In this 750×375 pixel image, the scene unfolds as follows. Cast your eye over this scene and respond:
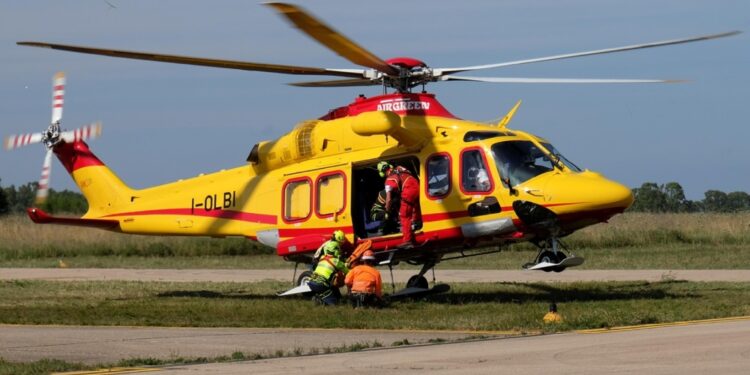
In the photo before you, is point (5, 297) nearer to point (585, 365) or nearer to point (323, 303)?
point (323, 303)

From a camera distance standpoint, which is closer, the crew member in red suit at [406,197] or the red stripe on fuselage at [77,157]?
the crew member in red suit at [406,197]

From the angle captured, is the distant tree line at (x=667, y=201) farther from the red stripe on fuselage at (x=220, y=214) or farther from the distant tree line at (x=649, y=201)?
the red stripe on fuselage at (x=220, y=214)

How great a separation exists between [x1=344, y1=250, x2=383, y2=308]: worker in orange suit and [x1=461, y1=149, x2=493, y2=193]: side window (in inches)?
82.3

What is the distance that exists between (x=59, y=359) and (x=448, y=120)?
30.2 feet

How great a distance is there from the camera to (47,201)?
4919 cm

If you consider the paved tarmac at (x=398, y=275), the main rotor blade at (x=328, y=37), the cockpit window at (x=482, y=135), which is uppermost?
the main rotor blade at (x=328, y=37)

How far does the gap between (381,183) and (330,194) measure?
960 mm

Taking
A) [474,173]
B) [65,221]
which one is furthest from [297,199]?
[65,221]

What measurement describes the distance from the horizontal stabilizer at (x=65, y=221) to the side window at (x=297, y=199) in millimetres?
4558

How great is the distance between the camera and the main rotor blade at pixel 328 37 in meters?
16.3

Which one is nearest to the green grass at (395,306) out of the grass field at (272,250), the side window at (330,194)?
the side window at (330,194)

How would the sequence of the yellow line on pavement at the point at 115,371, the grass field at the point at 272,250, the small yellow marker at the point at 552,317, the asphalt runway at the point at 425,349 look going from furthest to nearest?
1. the grass field at the point at 272,250
2. the small yellow marker at the point at 552,317
3. the yellow line on pavement at the point at 115,371
4. the asphalt runway at the point at 425,349

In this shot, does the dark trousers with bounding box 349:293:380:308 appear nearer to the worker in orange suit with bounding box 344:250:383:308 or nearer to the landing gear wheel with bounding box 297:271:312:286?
the worker in orange suit with bounding box 344:250:383:308

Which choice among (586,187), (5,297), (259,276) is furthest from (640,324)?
(259,276)
